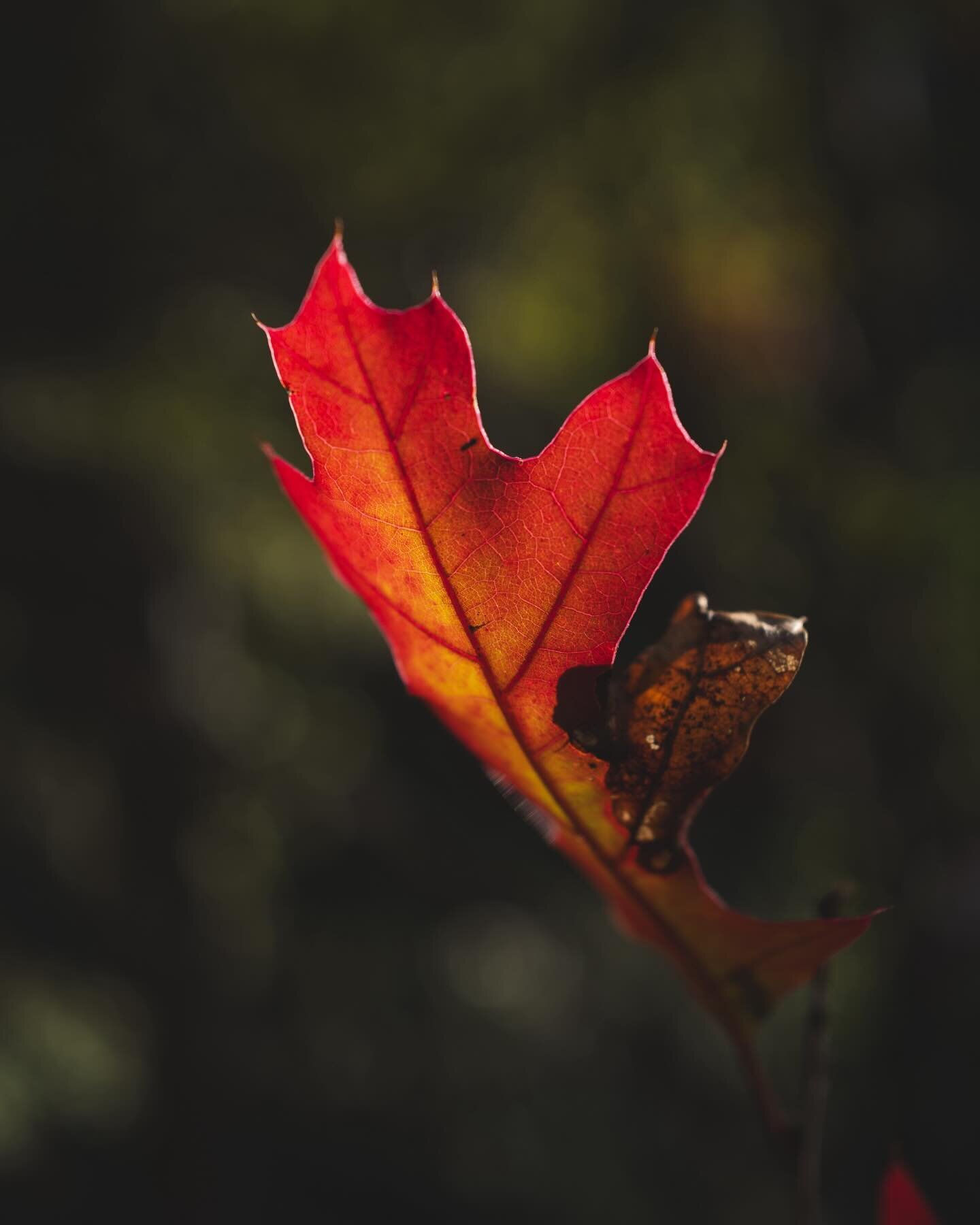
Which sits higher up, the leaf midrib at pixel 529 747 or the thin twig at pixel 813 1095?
the leaf midrib at pixel 529 747

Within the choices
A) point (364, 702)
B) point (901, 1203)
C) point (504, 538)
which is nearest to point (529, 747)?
point (504, 538)

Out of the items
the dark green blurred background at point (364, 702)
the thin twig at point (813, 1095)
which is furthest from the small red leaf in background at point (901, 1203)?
the dark green blurred background at point (364, 702)

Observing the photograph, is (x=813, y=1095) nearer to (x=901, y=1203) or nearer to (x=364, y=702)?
(x=901, y=1203)

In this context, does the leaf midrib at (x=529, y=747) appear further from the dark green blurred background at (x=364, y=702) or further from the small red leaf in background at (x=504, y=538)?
the dark green blurred background at (x=364, y=702)

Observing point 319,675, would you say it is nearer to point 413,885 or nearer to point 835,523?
point 413,885

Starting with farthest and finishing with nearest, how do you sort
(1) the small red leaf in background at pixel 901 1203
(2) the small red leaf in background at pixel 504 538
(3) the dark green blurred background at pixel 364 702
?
(3) the dark green blurred background at pixel 364 702 < (1) the small red leaf in background at pixel 901 1203 < (2) the small red leaf in background at pixel 504 538

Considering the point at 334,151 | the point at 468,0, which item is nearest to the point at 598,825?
the point at 334,151

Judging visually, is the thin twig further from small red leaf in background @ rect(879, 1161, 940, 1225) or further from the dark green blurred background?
the dark green blurred background
